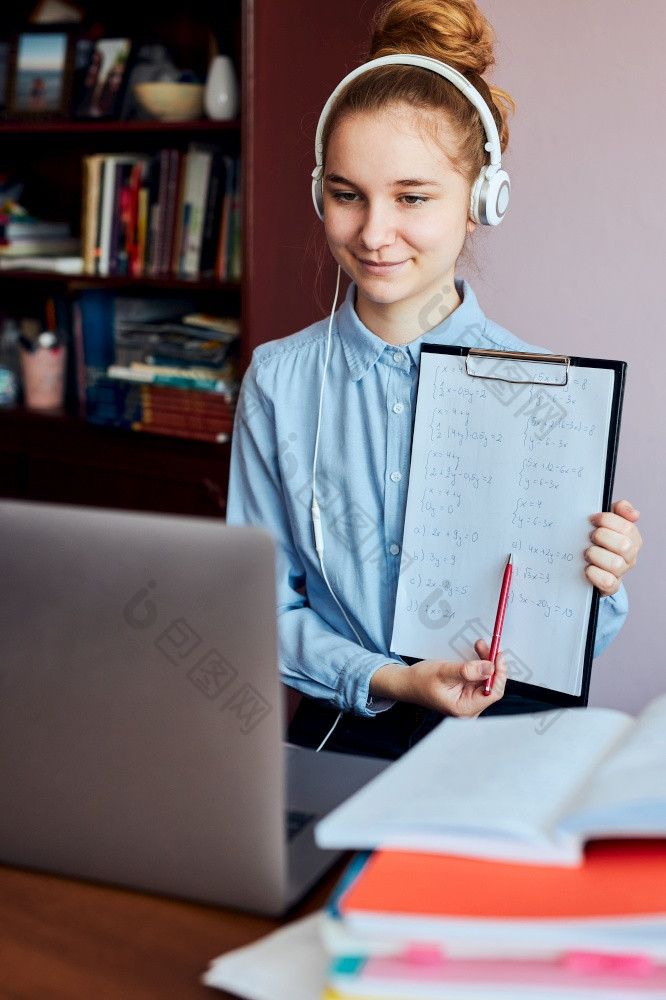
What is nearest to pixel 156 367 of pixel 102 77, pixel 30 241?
pixel 30 241

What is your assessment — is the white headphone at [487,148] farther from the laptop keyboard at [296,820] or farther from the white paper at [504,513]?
the laptop keyboard at [296,820]

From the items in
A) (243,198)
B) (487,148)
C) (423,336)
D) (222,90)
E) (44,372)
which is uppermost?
(222,90)

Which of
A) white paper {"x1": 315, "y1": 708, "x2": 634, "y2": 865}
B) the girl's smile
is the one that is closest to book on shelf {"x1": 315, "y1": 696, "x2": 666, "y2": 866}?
white paper {"x1": 315, "y1": 708, "x2": 634, "y2": 865}

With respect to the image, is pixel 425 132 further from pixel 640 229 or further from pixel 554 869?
pixel 554 869

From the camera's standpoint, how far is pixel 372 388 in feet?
4.46

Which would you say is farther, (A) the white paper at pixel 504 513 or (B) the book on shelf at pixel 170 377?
(B) the book on shelf at pixel 170 377

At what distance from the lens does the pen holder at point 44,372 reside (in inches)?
114

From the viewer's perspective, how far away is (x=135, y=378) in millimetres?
2658

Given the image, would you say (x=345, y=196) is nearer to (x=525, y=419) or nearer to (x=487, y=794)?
(x=525, y=419)

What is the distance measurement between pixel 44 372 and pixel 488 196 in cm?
193

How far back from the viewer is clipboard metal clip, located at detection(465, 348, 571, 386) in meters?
1.12

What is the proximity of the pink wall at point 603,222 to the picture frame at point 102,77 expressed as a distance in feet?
3.83

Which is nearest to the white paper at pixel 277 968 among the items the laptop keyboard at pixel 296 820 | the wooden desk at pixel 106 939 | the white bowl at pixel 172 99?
the wooden desk at pixel 106 939

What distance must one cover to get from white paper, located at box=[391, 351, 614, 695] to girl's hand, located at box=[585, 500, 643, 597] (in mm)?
13
